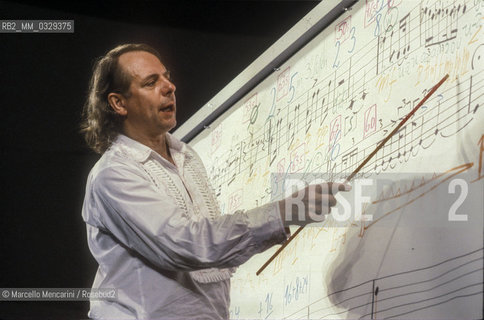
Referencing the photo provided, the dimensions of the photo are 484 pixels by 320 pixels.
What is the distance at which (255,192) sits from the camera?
5.52ft

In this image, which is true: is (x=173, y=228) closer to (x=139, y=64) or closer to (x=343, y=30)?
(x=139, y=64)

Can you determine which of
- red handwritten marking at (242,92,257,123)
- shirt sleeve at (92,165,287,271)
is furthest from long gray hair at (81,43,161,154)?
red handwritten marking at (242,92,257,123)

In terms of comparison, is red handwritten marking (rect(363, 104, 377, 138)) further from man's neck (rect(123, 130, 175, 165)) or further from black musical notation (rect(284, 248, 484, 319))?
man's neck (rect(123, 130, 175, 165))

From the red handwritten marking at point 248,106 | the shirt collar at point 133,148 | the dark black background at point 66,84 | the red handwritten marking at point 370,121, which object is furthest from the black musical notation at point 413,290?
the dark black background at point 66,84

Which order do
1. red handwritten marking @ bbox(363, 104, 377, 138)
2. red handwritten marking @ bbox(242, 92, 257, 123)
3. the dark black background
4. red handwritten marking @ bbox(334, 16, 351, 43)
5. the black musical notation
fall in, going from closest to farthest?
the black musical notation
red handwritten marking @ bbox(363, 104, 377, 138)
red handwritten marking @ bbox(334, 16, 351, 43)
red handwritten marking @ bbox(242, 92, 257, 123)
the dark black background

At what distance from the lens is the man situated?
1095 mm

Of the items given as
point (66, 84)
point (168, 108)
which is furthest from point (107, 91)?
point (66, 84)

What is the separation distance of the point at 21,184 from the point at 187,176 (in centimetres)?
101

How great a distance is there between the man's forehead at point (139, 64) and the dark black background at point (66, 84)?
0.78 m

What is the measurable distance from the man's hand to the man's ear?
0.52 metres

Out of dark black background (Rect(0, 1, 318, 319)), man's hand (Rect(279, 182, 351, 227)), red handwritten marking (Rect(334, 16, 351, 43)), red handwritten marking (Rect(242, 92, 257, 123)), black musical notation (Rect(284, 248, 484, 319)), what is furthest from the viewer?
dark black background (Rect(0, 1, 318, 319))

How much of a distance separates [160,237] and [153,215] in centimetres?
5

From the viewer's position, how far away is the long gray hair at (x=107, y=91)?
1.44m

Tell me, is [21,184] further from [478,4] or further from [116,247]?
[478,4]
